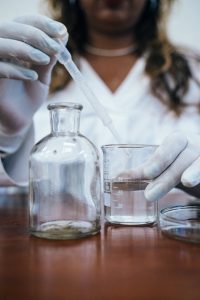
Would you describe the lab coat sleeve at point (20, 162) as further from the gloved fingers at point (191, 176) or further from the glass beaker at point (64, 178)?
the gloved fingers at point (191, 176)

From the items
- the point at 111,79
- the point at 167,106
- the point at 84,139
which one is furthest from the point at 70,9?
the point at 84,139

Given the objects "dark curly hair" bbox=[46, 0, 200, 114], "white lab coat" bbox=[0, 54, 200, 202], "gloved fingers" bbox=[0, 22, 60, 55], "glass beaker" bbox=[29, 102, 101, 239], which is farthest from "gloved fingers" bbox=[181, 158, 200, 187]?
"dark curly hair" bbox=[46, 0, 200, 114]

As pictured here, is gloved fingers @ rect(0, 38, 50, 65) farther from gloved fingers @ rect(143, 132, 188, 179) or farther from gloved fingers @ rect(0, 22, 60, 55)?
gloved fingers @ rect(143, 132, 188, 179)

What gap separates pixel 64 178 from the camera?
51 cm

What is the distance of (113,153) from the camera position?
0.50m

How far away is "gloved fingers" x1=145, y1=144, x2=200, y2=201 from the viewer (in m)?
0.45

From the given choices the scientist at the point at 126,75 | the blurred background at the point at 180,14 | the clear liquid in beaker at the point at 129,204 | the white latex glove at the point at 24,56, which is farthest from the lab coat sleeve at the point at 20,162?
the blurred background at the point at 180,14

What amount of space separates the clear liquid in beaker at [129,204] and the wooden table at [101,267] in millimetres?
35

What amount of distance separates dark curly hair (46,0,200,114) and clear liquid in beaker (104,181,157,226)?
101 cm

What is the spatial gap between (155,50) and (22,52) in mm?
1090

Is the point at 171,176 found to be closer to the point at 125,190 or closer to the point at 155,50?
the point at 125,190

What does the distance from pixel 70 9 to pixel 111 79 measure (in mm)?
458

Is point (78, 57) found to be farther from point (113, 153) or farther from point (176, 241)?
point (176, 241)

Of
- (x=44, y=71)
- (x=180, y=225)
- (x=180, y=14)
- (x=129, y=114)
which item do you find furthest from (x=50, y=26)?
(x=180, y=14)
